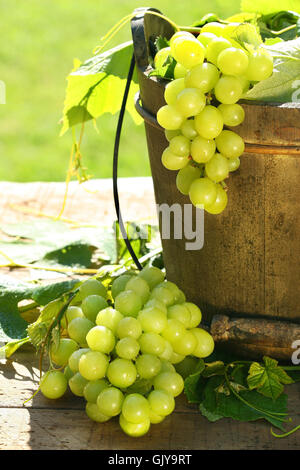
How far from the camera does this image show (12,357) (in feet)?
3.62

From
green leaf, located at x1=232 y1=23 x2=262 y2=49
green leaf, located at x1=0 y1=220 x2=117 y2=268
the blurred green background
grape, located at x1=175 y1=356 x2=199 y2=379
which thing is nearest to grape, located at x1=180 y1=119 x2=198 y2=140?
green leaf, located at x1=232 y1=23 x2=262 y2=49

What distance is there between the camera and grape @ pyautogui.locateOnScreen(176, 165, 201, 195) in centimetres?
91

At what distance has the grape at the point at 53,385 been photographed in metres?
0.97

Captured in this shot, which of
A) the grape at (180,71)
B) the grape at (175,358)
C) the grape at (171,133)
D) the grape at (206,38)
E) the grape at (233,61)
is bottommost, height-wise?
the grape at (175,358)

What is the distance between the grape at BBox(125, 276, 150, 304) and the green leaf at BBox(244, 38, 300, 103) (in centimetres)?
29

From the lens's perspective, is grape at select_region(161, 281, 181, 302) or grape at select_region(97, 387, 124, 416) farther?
grape at select_region(161, 281, 181, 302)

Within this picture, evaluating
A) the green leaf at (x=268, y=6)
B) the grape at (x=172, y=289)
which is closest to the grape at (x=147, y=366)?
the grape at (x=172, y=289)

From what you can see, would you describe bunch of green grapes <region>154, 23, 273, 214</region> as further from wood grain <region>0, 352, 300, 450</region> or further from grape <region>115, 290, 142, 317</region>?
wood grain <region>0, 352, 300, 450</region>

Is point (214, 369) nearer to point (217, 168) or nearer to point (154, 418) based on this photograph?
point (154, 418)

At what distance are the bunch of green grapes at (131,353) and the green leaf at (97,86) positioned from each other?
355 mm

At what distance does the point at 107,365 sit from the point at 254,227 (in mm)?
272

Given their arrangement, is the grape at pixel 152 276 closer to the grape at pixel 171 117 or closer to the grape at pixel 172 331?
the grape at pixel 172 331

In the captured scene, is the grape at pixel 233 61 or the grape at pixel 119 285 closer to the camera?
the grape at pixel 233 61
